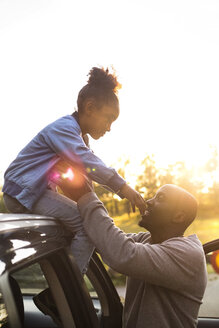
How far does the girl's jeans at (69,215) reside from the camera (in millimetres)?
2115

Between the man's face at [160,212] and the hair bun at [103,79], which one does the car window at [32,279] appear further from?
the hair bun at [103,79]

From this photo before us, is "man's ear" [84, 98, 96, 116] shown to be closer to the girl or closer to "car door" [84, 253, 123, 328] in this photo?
the girl

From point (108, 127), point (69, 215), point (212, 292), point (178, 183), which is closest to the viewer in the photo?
point (69, 215)

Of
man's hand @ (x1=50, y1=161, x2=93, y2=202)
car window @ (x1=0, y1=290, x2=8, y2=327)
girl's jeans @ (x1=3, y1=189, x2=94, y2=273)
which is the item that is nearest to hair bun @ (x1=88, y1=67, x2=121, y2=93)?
man's hand @ (x1=50, y1=161, x2=93, y2=202)

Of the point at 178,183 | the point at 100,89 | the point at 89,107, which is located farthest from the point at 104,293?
the point at 178,183

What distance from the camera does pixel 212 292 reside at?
328cm

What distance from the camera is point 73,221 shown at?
215 cm

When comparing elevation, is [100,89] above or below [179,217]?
above

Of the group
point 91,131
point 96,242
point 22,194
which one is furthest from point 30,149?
point 96,242

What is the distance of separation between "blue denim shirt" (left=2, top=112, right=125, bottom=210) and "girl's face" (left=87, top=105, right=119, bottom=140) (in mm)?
359

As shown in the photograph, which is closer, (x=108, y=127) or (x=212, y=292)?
(x=108, y=127)

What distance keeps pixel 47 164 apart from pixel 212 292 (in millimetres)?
1981

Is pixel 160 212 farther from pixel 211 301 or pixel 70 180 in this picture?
pixel 211 301

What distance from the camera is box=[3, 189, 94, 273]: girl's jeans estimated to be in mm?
2115
